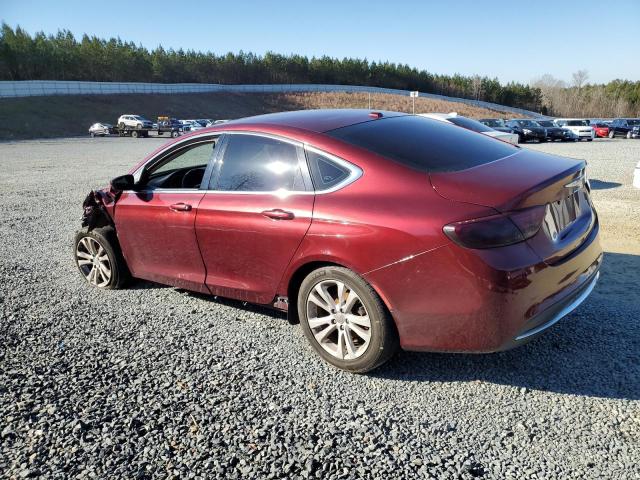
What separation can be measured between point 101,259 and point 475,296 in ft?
12.5

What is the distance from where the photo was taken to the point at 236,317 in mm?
4215

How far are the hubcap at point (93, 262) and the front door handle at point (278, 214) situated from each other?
2.29m

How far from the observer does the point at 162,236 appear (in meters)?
4.22

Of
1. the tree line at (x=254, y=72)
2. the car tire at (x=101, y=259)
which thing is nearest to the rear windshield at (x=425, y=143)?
the car tire at (x=101, y=259)

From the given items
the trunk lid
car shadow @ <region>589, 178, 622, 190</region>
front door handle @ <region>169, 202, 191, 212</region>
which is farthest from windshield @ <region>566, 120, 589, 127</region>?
front door handle @ <region>169, 202, 191, 212</region>

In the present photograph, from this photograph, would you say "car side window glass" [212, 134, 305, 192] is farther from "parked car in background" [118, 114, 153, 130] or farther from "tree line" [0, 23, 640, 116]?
"tree line" [0, 23, 640, 116]

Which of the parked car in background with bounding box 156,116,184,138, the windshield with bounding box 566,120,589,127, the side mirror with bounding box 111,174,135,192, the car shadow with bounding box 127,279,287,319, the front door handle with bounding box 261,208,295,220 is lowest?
the parked car in background with bounding box 156,116,184,138

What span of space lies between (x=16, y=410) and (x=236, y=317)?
5.59 feet

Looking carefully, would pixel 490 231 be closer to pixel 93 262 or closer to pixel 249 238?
pixel 249 238

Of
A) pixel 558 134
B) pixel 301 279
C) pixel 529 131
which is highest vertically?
pixel 301 279

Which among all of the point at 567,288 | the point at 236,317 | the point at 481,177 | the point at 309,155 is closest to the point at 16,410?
the point at 236,317

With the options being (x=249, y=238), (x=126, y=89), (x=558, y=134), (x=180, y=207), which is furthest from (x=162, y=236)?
(x=126, y=89)

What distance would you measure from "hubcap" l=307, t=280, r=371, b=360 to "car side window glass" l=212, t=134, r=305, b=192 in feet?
2.38

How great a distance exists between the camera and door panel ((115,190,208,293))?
4.00 m
